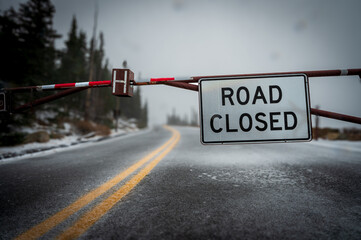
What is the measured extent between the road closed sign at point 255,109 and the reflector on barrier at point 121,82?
35.0 inches

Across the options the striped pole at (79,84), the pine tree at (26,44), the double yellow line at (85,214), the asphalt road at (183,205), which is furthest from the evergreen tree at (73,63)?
the double yellow line at (85,214)

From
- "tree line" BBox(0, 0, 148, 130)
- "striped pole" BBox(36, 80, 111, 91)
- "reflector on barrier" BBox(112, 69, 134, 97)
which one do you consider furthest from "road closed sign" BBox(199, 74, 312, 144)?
"tree line" BBox(0, 0, 148, 130)

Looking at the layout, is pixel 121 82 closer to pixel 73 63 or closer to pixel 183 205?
pixel 183 205

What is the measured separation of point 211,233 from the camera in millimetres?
1120

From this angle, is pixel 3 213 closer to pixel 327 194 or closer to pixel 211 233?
pixel 211 233

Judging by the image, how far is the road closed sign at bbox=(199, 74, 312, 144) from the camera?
63.3 inches

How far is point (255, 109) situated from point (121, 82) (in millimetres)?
1517

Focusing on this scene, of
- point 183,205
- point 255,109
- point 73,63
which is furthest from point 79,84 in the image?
point 73,63

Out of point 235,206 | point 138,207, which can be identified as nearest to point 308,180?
point 235,206

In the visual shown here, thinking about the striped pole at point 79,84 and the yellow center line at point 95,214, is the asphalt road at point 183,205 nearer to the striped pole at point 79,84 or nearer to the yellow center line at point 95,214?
the yellow center line at point 95,214

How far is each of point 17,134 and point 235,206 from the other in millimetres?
7593

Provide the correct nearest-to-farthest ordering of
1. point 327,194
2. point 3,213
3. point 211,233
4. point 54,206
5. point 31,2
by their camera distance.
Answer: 1. point 211,233
2. point 3,213
3. point 54,206
4. point 327,194
5. point 31,2

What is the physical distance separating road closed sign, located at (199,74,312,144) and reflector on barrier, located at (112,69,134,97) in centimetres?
89

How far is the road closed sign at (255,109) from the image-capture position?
63.3 inches
